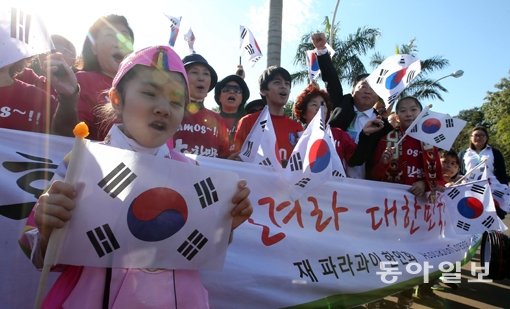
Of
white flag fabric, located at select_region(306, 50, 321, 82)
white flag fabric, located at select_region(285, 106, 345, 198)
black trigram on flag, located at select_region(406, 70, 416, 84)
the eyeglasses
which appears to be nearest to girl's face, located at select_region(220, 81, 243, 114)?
the eyeglasses

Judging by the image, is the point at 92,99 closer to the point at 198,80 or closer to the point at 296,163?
the point at 198,80

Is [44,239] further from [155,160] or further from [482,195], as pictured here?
[482,195]

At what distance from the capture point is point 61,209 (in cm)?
109

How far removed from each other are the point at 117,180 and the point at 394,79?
304cm

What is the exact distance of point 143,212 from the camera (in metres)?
A: 1.19

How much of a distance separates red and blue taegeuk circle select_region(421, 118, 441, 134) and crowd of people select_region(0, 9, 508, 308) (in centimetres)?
21

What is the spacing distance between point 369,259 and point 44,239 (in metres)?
2.31

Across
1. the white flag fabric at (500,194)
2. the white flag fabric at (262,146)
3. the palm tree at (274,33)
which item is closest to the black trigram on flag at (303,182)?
the white flag fabric at (262,146)

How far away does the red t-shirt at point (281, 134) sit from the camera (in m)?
3.18

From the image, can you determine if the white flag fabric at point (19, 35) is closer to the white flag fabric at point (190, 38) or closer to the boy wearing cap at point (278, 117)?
the boy wearing cap at point (278, 117)

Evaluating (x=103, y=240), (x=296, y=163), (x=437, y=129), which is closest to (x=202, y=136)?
(x=296, y=163)

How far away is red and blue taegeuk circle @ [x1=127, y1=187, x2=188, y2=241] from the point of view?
3.90 feet

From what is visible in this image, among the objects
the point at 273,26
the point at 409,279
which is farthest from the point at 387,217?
the point at 273,26

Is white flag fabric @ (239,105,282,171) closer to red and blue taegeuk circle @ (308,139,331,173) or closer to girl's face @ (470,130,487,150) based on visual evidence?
red and blue taegeuk circle @ (308,139,331,173)
